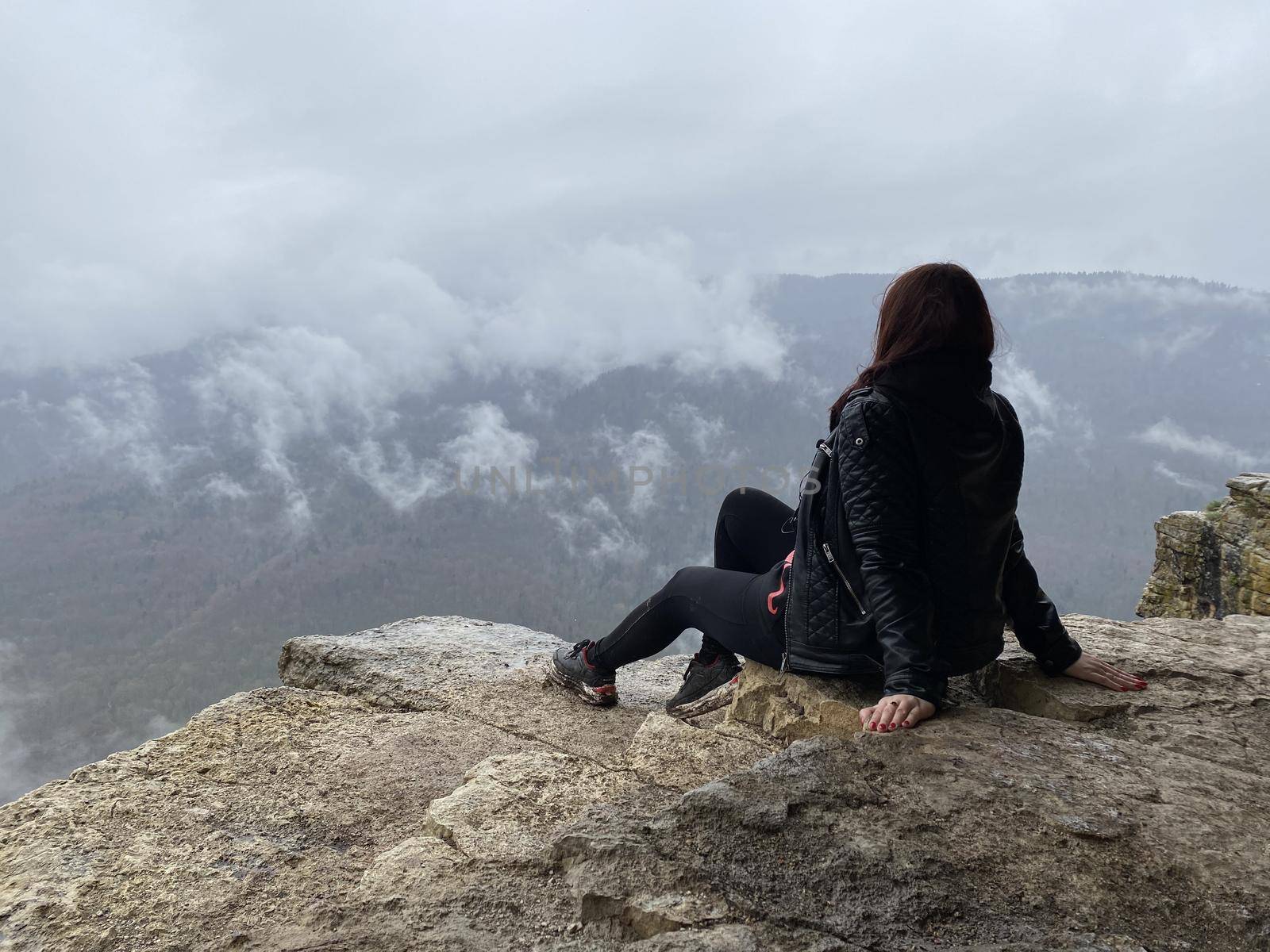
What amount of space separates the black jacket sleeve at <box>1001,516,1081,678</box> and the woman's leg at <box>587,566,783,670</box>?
3.78 feet

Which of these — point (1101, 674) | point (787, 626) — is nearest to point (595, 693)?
point (787, 626)

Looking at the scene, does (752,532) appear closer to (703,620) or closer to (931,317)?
(703,620)

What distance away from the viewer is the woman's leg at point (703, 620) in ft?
13.0

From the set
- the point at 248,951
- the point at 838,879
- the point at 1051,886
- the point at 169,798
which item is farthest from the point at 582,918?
the point at 169,798

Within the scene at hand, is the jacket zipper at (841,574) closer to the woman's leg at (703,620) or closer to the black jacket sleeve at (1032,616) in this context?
the woman's leg at (703,620)

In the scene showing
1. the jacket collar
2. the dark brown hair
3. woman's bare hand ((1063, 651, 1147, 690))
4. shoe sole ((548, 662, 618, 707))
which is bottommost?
shoe sole ((548, 662, 618, 707))

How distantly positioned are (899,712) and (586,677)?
2.50 metres

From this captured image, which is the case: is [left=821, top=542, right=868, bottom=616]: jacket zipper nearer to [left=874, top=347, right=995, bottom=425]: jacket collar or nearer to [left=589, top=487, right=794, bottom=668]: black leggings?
[left=589, top=487, right=794, bottom=668]: black leggings

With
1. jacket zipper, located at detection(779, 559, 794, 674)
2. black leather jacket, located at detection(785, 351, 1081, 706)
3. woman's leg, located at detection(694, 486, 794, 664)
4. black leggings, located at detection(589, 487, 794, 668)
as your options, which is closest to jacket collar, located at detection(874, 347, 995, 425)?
black leather jacket, located at detection(785, 351, 1081, 706)

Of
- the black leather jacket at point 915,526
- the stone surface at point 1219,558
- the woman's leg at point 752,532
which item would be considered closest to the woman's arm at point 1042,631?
the black leather jacket at point 915,526

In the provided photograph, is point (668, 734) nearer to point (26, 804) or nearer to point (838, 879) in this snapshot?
point (838, 879)

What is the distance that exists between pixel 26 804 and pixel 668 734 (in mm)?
2962

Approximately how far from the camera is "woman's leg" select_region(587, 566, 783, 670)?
3.95 meters

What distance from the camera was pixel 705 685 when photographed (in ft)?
16.5
